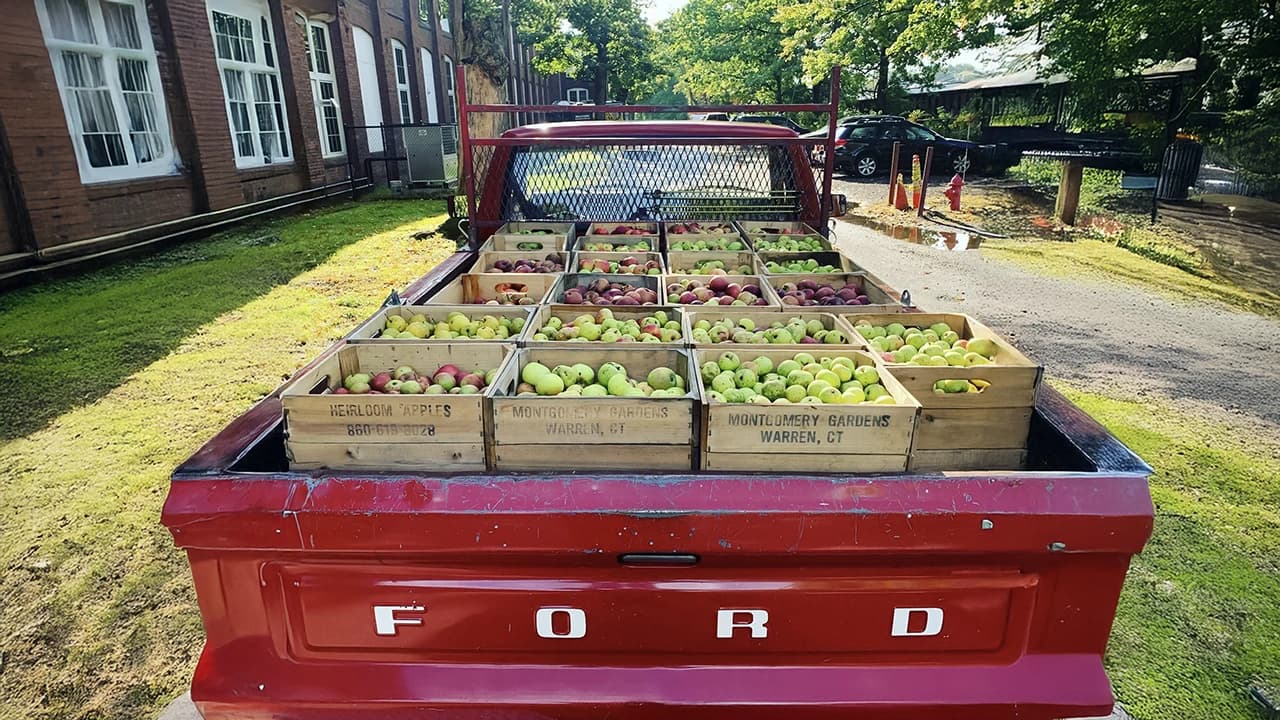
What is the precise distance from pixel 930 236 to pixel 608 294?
1126 cm

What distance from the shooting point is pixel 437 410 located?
1986 mm

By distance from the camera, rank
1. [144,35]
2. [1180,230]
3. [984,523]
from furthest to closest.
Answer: [1180,230] → [144,35] → [984,523]

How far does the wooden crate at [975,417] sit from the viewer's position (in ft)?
7.25

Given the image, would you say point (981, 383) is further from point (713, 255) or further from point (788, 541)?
point (713, 255)

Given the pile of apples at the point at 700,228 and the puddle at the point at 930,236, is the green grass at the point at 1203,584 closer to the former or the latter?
the pile of apples at the point at 700,228

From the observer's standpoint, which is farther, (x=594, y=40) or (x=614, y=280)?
(x=594, y=40)

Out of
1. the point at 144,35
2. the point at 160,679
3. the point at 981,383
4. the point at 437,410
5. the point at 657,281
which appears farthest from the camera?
the point at 144,35

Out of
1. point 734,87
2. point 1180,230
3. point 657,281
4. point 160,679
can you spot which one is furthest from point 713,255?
point 734,87

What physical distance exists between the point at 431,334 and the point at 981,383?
2083 millimetres

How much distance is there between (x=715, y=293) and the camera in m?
3.71

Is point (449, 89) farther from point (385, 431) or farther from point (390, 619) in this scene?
point (390, 619)

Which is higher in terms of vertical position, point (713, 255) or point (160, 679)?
point (713, 255)

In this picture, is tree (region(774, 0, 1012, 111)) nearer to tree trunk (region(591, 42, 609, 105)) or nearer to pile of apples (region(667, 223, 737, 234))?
pile of apples (region(667, 223, 737, 234))

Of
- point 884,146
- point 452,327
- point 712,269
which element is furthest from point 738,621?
point 884,146
